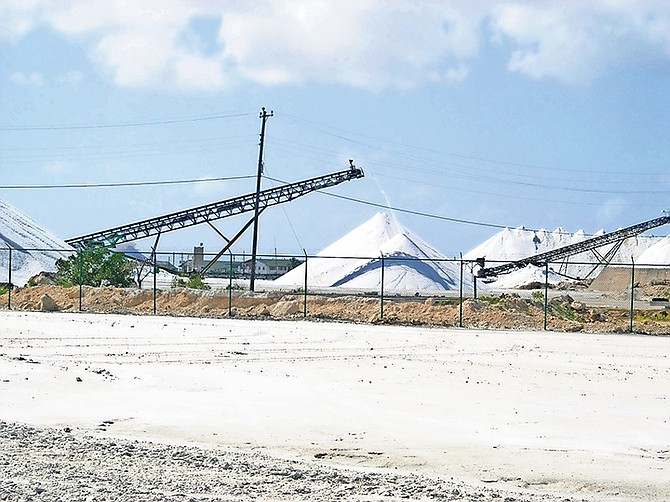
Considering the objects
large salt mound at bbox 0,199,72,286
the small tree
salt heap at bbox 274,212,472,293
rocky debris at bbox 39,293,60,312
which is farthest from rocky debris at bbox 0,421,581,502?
large salt mound at bbox 0,199,72,286

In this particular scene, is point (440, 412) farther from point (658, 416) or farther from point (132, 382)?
point (132, 382)

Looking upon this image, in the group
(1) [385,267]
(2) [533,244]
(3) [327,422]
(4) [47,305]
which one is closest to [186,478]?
(3) [327,422]

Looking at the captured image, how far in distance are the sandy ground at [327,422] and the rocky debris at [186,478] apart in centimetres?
3

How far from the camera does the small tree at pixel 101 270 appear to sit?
4600cm

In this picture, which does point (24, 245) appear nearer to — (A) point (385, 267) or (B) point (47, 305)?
(A) point (385, 267)

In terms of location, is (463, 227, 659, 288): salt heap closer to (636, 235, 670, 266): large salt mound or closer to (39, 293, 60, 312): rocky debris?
(636, 235, 670, 266): large salt mound

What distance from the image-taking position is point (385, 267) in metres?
64.2

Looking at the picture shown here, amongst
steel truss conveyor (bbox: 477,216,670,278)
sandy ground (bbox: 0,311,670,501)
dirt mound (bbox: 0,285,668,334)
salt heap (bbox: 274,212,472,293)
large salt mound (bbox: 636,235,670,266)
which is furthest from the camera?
large salt mound (bbox: 636,235,670,266)

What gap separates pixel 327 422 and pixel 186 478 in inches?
157

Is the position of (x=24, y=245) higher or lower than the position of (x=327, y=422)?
higher

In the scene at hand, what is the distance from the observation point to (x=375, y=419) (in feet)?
43.8

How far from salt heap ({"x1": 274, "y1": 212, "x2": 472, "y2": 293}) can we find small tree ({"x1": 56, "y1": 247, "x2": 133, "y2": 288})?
→ 39.0 ft

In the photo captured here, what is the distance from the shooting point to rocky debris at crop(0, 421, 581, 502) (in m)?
8.73

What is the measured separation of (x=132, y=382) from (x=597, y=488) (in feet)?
30.9
